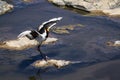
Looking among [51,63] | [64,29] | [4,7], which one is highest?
[4,7]

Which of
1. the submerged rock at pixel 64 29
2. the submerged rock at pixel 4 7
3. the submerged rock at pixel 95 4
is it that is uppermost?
the submerged rock at pixel 95 4

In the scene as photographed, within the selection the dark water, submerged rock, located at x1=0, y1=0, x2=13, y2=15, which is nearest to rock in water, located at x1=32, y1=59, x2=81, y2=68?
the dark water

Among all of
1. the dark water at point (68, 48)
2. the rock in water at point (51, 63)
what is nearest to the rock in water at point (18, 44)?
the dark water at point (68, 48)

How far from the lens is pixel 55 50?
621 inches

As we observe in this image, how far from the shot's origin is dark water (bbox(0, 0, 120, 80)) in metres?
13.9

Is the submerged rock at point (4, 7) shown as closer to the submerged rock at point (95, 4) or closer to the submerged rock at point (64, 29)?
the submerged rock at point (95, 4)

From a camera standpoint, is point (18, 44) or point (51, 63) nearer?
point (51, 63)

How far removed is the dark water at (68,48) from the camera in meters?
13.9

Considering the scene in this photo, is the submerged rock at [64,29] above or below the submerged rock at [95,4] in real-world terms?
below

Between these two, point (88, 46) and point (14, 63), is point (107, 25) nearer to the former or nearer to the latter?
point (88, 46)

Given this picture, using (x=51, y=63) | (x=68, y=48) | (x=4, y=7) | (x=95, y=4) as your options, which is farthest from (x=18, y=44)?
(x=95, y=4)

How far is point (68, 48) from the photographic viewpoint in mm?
15969

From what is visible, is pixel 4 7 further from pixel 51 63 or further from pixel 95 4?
pixel 51 63

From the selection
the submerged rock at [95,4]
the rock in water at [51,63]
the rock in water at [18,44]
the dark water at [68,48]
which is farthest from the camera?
the submerged rock at [95,4]
